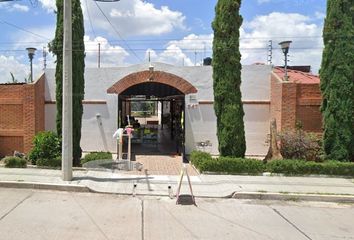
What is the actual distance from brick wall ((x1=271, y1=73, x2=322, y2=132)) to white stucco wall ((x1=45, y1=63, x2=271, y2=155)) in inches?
62.5

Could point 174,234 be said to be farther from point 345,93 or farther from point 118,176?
point 345,93

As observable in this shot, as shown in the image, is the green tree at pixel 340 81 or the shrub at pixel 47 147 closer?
the shrub at pixel 47 147

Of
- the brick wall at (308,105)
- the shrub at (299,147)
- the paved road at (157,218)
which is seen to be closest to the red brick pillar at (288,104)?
the brick wall at (308,105)

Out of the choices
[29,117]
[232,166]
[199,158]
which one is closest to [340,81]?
[232,166]

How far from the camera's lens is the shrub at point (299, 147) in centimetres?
1327

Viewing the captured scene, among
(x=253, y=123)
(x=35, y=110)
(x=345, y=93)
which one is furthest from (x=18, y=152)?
(x=345, y=93)

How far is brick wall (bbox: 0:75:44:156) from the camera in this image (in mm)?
15930

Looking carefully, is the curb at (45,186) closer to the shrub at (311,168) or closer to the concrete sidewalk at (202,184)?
the concrete sidewalk at (202,184)

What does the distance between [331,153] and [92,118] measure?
10075mm

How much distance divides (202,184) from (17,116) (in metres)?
9.41

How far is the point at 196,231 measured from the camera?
6.87 metres

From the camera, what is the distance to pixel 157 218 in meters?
7.67

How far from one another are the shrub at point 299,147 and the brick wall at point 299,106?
1.51 m

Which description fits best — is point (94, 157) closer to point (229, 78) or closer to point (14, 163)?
point (14, 163)
